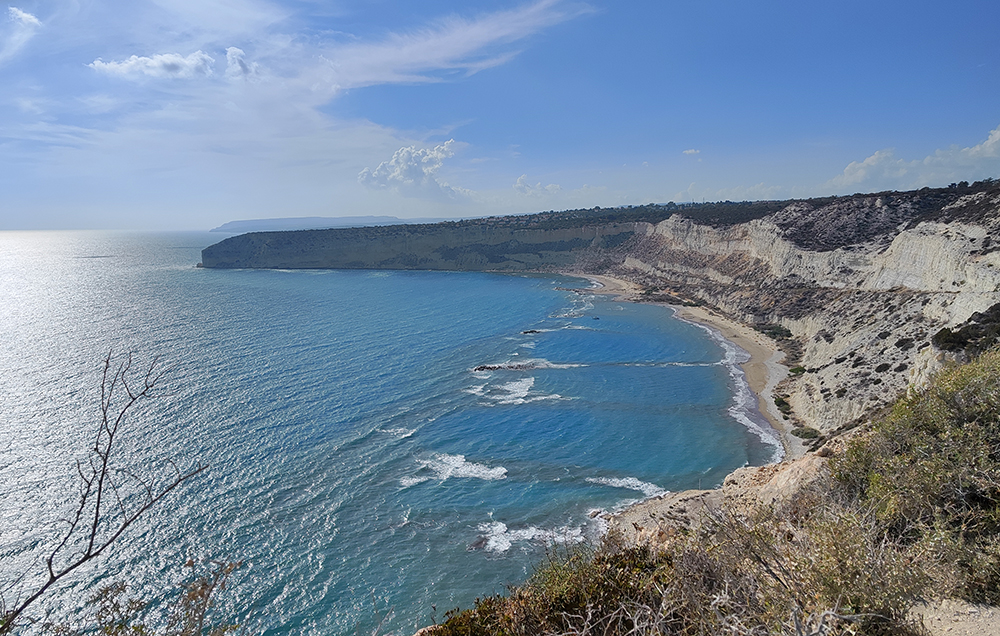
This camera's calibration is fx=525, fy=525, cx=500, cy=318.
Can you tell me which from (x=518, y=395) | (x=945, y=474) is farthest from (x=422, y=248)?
(x=945, y=474)

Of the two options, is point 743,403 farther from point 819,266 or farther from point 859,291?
point 819,266

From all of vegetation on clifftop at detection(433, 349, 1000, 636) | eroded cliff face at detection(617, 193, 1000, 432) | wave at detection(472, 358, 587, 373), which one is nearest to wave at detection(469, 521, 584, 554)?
vegetation on clifftop at detection(433, 349, 1000, 636)

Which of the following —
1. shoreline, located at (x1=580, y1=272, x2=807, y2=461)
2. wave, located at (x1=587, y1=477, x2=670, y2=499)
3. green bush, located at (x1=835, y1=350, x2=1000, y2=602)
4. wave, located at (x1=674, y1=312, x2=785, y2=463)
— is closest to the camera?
green bush, located at (x1=835, y1=350, x2=1000, y2=602)

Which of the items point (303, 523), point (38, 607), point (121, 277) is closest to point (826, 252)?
point (303, 523)

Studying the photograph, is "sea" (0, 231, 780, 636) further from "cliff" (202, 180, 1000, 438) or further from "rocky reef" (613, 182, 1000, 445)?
"cliff" (202, 180, 1000, 438)

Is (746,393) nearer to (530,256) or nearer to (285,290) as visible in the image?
(285,290)

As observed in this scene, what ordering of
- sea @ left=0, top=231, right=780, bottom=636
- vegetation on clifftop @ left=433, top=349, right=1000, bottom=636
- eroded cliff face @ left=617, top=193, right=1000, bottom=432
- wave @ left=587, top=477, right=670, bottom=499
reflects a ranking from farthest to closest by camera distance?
eroded cliff face @ left=617, top=193, right=1000, bottom=432
wave @ left=587, top=477, right=670, bottom=499
sea @ left=0, top=231, right=780, bottom=636
vegetation on clifftop @ left=433, top=349, right=1000, bottom=636

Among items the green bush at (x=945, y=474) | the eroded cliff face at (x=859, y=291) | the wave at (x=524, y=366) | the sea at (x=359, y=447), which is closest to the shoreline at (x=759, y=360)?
the sea at (x=359, y=447)
